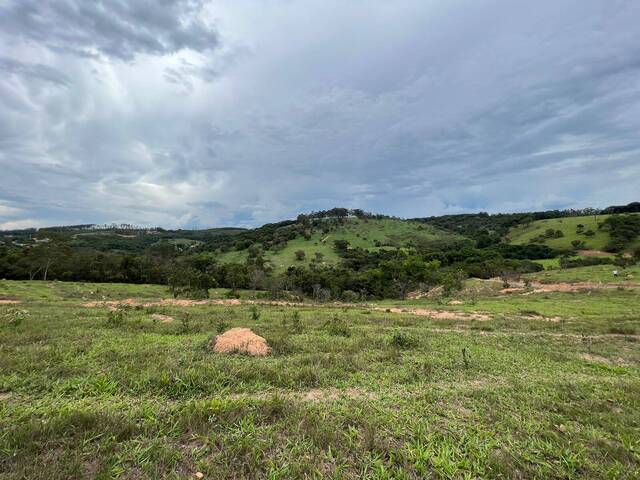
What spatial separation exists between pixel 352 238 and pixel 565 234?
70.8 meters

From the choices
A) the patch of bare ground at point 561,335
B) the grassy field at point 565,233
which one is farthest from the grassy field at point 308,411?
the grassy field at point 565,233

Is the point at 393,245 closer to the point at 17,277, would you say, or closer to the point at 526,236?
the point at 526,236

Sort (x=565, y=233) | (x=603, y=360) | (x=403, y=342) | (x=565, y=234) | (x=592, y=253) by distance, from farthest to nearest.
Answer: (x=565, y=233) → (x=565, y=234) → (x=592, y=253) → (x=403, y=342) → (x=603, y=360)

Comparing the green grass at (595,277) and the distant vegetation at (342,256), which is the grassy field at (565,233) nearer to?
the distant vegetation at (342,256)

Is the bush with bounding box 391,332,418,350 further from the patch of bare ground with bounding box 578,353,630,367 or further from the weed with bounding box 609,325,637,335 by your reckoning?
the weed with bounding box 609,325,637,335

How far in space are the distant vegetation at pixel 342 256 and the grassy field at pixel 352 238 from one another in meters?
0.43

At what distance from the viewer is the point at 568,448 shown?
4.74 meters

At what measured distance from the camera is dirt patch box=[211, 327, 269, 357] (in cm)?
930

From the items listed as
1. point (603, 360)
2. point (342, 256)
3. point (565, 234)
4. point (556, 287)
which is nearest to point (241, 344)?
point (603, 360)

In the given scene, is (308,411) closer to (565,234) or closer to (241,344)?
(241,344)

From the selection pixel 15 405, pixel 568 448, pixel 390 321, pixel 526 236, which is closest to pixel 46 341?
pixel 15 405

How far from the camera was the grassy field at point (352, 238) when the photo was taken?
101312 millimetres

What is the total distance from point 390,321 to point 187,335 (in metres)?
11.2

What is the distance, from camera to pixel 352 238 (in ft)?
417
